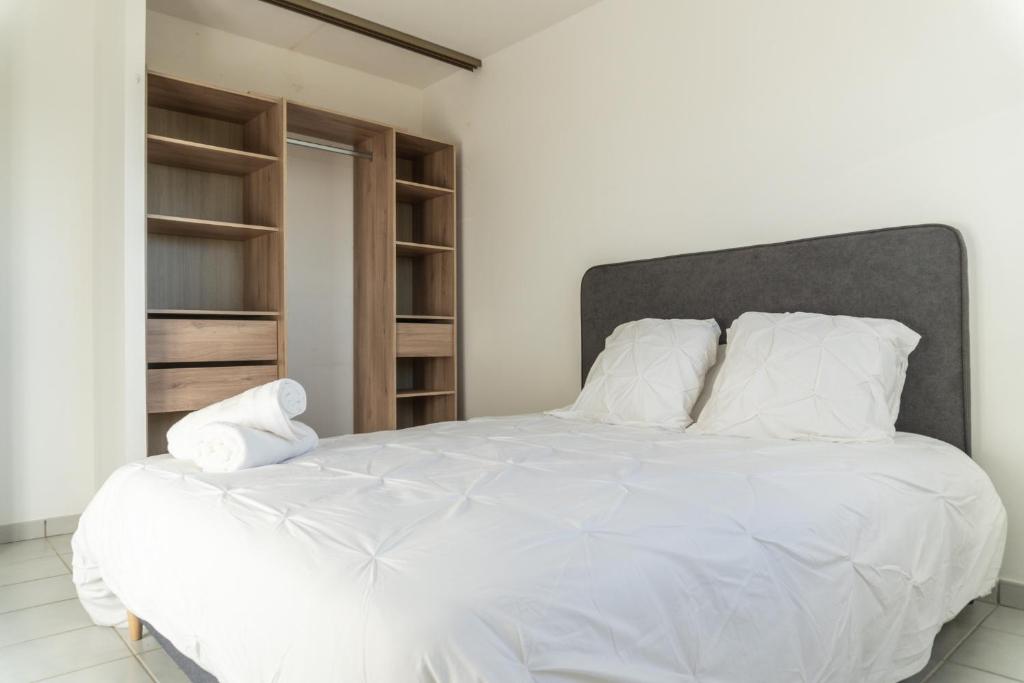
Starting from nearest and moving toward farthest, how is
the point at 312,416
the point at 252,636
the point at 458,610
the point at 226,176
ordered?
1. the point at 458,610
2. the point at 252,636
3. the point at 226,176
4. the point at 312,416

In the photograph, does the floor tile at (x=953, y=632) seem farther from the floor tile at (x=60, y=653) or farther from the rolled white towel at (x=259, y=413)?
the floor tile at (x=60, y=653)

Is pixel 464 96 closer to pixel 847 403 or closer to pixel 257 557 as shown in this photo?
pixel 847 403

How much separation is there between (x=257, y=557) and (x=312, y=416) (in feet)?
9.99

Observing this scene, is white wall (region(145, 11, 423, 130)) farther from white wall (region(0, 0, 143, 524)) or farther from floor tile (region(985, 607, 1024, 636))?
floor tile (region(985, 607, 1024, 636))

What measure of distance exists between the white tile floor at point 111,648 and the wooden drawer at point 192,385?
35.9 inches

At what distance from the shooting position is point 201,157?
11.1 ft

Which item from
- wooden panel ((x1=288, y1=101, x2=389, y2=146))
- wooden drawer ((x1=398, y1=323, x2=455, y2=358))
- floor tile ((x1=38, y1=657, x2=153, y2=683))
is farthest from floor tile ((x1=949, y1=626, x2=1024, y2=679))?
wooden panel ((x1=288, y1=101, x2=389, y2=146))

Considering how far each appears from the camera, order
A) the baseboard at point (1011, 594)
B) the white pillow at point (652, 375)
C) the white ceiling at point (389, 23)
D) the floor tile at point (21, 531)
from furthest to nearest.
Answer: the white ceiling at point (389, 23)
the floor tile at point (21, 531)
the white pillow at point (652, 375)
the baseboard at point (1011, 594)

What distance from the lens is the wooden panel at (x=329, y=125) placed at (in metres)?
3.61

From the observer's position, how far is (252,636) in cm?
110

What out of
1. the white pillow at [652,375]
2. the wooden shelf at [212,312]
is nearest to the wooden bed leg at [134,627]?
the wooden shelf at [212,312]

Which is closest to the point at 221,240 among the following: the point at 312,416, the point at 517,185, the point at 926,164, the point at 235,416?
the point at 312,416

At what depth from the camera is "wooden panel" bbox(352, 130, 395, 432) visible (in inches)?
153

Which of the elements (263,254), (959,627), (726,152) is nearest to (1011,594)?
(959,627)
